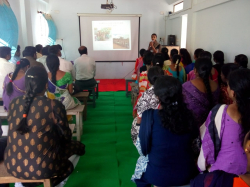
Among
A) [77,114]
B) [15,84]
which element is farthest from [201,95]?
[15,84]

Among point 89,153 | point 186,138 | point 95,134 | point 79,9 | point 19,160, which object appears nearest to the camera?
point 186,138

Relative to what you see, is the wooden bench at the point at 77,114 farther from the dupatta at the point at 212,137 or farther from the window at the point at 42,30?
the window at the point at 42,30

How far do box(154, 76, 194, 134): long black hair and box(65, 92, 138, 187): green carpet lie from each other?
1097 mm

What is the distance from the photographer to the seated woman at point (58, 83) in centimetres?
280

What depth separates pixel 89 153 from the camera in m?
2.74

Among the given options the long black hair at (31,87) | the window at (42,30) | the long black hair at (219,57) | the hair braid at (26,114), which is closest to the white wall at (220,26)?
the long black hair at (219,57)

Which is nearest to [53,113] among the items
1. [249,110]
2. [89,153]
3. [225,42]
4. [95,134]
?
[249,110]

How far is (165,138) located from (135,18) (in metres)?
6.39

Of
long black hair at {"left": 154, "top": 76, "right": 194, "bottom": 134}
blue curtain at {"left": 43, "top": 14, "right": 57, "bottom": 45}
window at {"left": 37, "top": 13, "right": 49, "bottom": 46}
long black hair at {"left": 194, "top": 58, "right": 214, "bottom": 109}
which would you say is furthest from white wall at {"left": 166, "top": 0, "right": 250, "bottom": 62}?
window at {"left": 37, "top": 13, "right": 49, "bottom": 46}

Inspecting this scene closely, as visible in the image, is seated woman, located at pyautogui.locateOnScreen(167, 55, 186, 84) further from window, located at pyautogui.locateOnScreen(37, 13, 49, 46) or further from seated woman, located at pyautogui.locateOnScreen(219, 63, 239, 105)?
window, located at pyautogui.locateOnScreen(37, 13, 49, 46)

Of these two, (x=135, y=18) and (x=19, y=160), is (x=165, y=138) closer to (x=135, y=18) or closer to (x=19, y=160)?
(x=19, y=160)

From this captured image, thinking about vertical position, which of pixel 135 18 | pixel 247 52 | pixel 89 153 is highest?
pixel 135 18

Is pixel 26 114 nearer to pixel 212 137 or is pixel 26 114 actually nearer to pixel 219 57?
pixel 212 137

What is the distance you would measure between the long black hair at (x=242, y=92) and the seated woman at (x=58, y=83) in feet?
6.92
